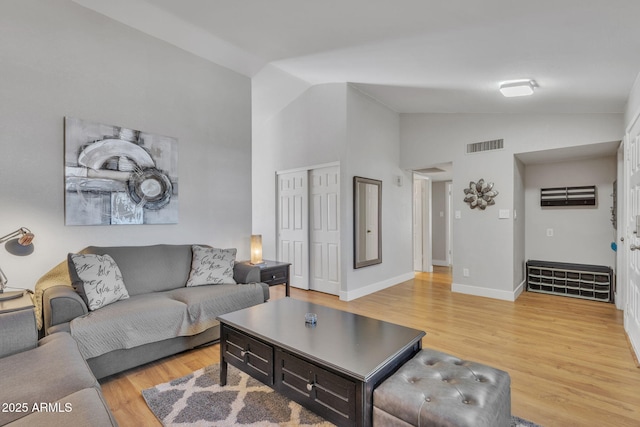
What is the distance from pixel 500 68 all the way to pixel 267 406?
3207 millimetres

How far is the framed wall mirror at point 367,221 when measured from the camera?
15.1 feet

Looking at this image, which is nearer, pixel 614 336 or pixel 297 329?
pixel 297 329

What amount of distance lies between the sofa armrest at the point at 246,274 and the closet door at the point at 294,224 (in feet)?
5.90

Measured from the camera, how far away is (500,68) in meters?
2.79

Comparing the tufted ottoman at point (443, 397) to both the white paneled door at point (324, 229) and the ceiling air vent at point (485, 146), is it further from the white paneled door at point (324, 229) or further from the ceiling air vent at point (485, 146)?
the ceiling air vent at point (485, 146)

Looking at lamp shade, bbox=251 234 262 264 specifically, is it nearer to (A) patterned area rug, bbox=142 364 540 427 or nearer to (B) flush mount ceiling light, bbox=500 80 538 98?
(A) patterned area rug, bbox=142 364 540 427

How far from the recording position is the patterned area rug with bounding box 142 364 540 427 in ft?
5.97

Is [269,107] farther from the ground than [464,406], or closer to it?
farther from the ground

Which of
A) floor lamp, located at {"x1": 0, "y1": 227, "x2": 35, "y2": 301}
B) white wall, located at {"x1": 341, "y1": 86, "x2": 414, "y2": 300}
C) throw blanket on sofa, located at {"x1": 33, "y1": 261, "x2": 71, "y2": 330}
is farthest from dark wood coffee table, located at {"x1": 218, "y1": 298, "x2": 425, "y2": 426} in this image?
white wall, located at {"x1": 341, "y1": 86, "x2": 414, "y2": 300}

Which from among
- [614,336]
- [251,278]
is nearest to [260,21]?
[251,278]

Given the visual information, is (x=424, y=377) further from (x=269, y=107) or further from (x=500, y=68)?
(x=269, y=107)

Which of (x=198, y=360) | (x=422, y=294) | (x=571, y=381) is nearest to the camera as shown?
(x=571, y=381)

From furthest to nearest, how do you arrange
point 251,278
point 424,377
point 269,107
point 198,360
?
1. point 269,107
2. point 251,278
3. point 198,360
4. point 424,377

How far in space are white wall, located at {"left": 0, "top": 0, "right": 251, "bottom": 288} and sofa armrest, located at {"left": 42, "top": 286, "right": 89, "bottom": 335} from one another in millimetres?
595
